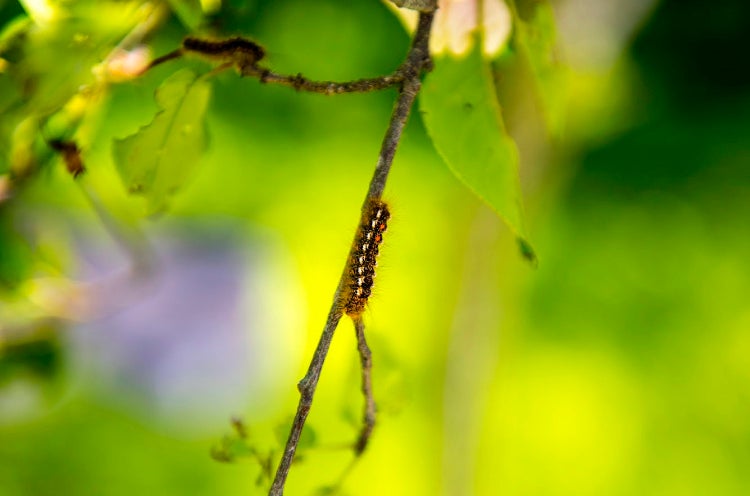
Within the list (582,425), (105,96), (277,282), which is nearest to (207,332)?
(277,282)

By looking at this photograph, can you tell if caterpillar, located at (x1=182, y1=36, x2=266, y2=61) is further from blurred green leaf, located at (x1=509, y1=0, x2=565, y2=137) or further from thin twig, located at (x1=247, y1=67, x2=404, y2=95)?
blurred green leaf, located at (x1=509, y1=0, x2=565, y2=137)

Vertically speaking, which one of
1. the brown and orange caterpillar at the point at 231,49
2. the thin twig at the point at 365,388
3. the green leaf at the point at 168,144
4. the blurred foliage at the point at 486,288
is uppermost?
the brown and orange caterpillar at the point at 231,49

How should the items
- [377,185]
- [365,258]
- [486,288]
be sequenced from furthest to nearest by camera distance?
1. [486,288]
2. [365,258]
3. [377,185]

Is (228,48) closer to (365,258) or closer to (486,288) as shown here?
(365,258)

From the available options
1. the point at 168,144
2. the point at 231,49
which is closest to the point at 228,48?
the point at 231,49

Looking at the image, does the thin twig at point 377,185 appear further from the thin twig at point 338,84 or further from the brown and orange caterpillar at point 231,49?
the brown and orange caterpillar at point 231,49

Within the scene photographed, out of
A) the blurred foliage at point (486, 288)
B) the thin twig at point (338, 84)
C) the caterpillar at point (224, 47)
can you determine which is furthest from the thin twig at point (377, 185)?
the blurred foliage at point (486, 288)

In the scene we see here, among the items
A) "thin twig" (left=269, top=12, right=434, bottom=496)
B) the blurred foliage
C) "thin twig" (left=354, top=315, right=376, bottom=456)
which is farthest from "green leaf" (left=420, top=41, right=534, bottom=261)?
the blurred foliage
